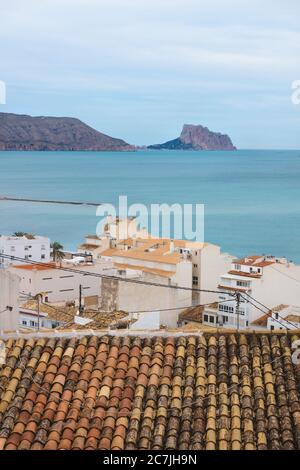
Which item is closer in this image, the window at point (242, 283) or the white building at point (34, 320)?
the white building at point (34, 320)

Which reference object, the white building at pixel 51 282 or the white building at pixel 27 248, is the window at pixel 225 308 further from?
the white building at pixel 27 248

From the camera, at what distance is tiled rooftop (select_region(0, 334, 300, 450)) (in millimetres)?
5578

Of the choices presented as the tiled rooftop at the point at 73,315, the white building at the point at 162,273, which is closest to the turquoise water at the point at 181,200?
the white building at the point at 162,273

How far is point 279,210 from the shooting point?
81.4 m

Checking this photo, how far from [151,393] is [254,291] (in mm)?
22292

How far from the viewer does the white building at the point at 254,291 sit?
2623 cm

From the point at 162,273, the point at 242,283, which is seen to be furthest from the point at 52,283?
the point at 242,283

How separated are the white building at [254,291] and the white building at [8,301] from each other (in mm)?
17459

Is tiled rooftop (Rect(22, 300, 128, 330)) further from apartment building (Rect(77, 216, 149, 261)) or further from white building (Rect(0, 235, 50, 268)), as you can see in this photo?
white building (Rect(0, 235, 50, 268))

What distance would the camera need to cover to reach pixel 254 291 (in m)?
28.0

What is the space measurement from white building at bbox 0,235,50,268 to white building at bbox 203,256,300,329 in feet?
43.8

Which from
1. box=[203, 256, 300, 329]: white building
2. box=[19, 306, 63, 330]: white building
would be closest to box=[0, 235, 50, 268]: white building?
box=[203, 256, 300, 329]: white building
